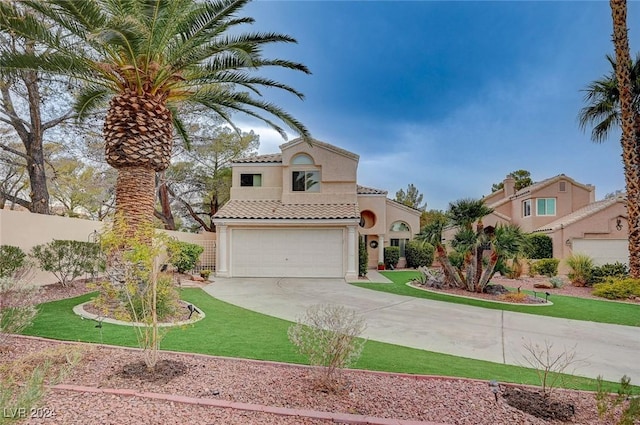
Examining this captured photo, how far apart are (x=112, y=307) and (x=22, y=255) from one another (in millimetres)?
3295

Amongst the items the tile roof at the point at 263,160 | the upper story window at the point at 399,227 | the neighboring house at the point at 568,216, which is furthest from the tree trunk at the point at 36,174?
the neighboring house at the point at 568,216

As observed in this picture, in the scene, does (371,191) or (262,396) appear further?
(371,191)

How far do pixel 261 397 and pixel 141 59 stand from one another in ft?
27.6

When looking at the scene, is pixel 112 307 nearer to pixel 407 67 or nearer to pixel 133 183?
pixel 133 183

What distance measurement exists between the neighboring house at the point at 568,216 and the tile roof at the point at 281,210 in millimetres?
11155

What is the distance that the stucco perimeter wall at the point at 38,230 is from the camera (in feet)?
32.6

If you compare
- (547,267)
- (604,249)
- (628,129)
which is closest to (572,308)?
(628,129)

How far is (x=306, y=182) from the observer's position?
20781mm

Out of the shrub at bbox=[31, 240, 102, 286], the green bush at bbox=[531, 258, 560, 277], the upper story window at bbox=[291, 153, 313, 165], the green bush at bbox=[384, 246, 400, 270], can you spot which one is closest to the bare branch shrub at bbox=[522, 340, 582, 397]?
the shrub at bbox=[31, 240, 102, 286]

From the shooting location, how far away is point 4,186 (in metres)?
21.4

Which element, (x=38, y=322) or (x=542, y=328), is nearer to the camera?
(x=38, y=322)

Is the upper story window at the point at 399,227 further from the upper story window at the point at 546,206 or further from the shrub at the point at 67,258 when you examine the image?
the shrub at the point at 67,258

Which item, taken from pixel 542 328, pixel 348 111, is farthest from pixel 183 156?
pixel 542 328

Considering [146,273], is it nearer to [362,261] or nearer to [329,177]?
[362,261]
